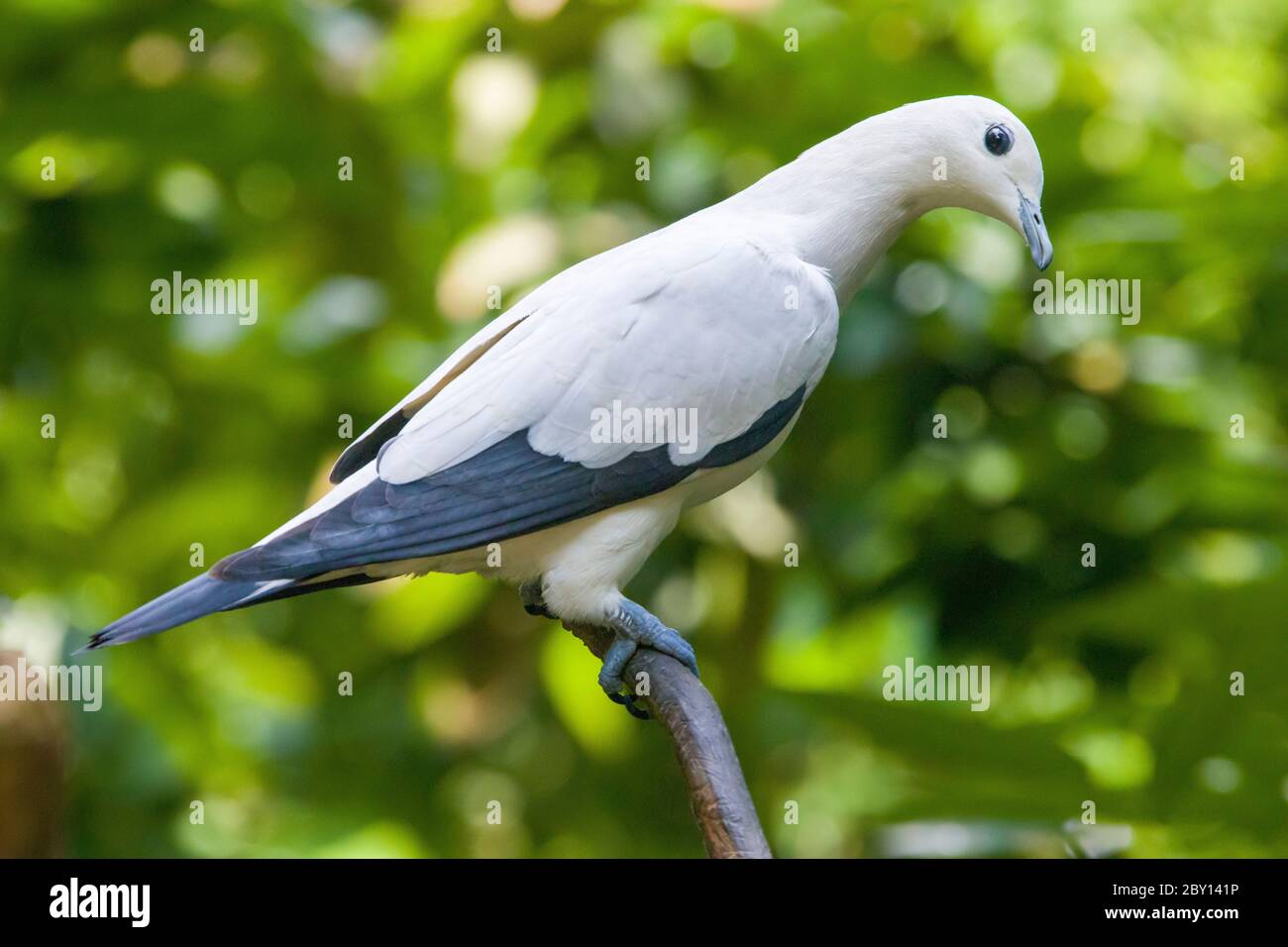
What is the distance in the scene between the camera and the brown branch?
195 cm

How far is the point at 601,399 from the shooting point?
2254 millimetres

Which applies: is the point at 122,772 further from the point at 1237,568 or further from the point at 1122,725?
the point at 1237,568

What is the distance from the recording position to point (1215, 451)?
345 cm

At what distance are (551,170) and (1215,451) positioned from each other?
1.94 metres

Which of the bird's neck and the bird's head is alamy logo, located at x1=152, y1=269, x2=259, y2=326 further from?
the bird's head

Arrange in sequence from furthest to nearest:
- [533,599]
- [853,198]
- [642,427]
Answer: [533,599]
[853,198]
[642,427]

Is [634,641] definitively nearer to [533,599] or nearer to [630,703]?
[630,703]

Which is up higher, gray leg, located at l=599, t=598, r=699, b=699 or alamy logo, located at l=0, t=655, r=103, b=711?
alamy logo, located at l=0, t=655, r=103, b=711

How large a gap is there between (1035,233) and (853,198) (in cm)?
31

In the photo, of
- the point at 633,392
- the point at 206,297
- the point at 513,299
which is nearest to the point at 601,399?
the point at 633,392

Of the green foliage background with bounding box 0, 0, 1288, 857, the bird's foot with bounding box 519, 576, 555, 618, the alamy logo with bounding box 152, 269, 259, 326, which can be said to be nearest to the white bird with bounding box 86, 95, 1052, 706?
the bird's foot with bounding box 519, 576, 555, 618

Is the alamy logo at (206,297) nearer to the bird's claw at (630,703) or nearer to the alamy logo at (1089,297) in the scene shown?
the bird's claw at (630,703)

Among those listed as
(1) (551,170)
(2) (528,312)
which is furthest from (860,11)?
(2) (528,312)

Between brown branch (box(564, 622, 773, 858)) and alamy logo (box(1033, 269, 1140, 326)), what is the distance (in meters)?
1.72
